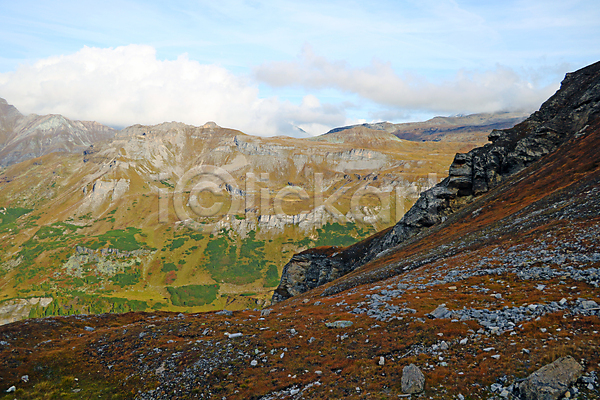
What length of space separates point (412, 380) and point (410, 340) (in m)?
5.64

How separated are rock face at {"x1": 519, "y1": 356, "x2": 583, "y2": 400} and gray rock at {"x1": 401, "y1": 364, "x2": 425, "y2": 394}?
4.25 metres

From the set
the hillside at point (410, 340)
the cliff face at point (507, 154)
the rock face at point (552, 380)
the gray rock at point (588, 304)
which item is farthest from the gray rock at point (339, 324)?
the cliff face at point (507, 154)

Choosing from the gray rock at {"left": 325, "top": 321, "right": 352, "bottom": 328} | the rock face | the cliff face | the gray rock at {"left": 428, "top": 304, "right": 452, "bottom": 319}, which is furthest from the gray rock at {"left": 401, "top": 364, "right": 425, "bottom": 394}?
the cliff face

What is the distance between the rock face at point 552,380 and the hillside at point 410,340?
48 millimetres

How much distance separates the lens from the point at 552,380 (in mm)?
12078

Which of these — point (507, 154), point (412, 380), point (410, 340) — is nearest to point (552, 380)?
point (412, 380)

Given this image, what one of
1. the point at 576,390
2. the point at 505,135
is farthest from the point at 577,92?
the point at 576,390

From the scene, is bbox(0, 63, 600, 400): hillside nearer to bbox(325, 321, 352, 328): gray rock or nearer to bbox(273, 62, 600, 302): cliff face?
bbox(325, 321, 352, 328): gray rock

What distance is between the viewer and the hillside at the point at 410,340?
48.8 ft

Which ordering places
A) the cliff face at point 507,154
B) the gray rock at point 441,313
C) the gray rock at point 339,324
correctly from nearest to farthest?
the gray rock at point 441,313 → the gray rock at point 339,324 → the cliff face at point 507,154

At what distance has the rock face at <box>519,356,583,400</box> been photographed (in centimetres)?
1176

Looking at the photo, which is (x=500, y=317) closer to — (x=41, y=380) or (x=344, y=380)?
(x=344, y=380)

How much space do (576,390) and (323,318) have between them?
22.0 m

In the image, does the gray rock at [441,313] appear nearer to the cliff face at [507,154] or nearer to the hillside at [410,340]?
the hillside at [410,340]
